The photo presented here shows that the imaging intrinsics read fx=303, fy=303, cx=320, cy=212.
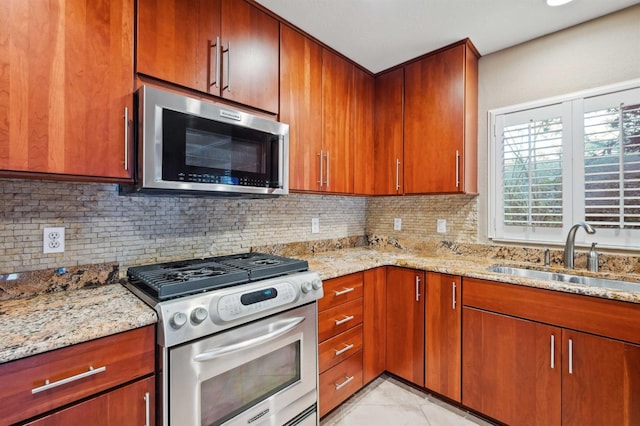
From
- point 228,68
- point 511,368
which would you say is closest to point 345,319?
point 511,368

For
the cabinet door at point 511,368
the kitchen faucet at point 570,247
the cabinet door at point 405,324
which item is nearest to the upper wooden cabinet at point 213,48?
the cabinet door at point 405,324

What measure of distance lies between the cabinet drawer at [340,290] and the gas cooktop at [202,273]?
22 cm

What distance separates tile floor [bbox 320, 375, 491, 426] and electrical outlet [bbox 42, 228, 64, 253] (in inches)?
65.3

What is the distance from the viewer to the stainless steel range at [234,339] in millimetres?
1100

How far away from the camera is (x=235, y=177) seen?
154 centimetres

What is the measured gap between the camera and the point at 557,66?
1.98 meters

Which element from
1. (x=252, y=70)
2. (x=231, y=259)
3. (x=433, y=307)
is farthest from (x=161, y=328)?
(x=433, y=307)

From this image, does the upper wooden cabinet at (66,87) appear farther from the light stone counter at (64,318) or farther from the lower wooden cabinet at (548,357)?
the lower wooden cabinet at (548,357)

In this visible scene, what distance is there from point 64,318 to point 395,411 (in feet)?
5.96

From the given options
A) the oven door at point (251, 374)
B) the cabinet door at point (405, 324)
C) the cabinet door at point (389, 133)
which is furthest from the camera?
the cabinet door at point (389, 133)

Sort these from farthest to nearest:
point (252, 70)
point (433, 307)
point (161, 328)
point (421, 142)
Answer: point (421, 142)
point (433, 307)
point (252, 70)
point (161, 328)

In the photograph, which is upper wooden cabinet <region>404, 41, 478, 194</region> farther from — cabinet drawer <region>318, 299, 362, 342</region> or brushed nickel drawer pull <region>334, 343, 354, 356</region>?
brushed nickel drawer pull <region>334, 343, 354, 356</region>

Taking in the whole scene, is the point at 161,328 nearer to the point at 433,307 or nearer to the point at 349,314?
the point at 349,314

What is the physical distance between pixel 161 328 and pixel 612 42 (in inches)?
110
